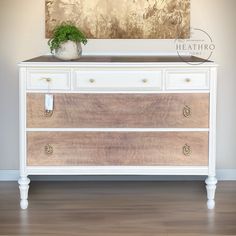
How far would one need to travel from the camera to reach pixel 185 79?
3604 millimetres

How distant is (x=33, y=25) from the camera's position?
4297mm

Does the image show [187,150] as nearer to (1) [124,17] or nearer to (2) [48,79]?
(2) [48,79]

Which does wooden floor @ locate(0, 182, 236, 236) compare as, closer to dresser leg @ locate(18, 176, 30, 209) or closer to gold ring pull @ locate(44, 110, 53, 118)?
dresser leg @ locate(18, 176, 30, 209)

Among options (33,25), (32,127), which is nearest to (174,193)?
(32,127)

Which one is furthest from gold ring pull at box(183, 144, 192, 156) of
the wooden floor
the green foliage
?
the green foliage

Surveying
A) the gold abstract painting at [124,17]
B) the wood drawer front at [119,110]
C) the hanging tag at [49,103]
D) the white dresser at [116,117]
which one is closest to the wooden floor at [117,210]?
the white dresser at [116,117]

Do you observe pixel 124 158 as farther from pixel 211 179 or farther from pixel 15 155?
pixel 15 155

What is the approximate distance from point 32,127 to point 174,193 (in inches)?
47.7

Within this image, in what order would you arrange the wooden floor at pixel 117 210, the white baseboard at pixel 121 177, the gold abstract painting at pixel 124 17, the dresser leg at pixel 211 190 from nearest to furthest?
the wooden floor at pixel 117 210 < the dresser leg at pixel 211 190 < the gold abstract painting at pixel 124 17 < the white baseboard at pixel 121 177

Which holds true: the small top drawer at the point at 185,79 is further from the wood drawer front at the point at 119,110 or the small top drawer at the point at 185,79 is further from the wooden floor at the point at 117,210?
the wooden floor at the point at 117,210

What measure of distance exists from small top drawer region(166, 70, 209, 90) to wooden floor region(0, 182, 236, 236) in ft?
2.75

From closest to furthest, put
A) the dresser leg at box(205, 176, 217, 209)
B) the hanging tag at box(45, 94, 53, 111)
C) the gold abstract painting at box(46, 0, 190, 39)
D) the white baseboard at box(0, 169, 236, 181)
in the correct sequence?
the hanging tag at box(45, 94, 53, 111)
the dresser leg at box(205, 176, 217, 209)
the gold abstract painting at box(46, 0, 190, 39)
the white baseboard at box(0, 169, 236, 181)

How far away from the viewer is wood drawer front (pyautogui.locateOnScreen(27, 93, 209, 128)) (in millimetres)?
3605

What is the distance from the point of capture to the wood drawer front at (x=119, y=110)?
3.61m
